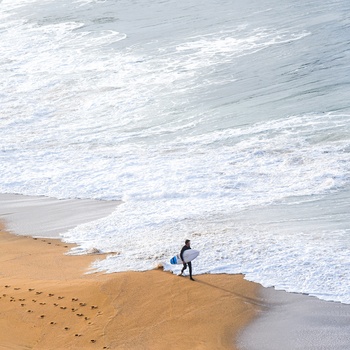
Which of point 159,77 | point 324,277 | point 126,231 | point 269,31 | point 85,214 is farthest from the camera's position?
point 269,31

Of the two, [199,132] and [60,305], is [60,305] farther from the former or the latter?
[199,132]

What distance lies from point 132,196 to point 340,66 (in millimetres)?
15646

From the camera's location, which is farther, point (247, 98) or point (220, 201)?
point (247, 98)

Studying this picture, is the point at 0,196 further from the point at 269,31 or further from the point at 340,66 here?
the point at 269,31

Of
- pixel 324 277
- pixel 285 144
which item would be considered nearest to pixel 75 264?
pixel 324 277

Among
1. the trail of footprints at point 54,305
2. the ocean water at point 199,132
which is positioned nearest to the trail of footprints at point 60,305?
the trail of footprints at point 54,305

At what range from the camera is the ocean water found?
830 inches

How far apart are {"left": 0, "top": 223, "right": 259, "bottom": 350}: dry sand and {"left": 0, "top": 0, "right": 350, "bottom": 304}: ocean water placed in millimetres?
984

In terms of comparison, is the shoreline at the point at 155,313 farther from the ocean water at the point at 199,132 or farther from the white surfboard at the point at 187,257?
the ocean water at the point at 199,132

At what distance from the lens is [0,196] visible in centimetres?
2680

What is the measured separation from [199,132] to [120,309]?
1449cm

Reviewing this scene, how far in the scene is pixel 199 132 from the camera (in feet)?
102

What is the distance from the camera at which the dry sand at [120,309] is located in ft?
53.9

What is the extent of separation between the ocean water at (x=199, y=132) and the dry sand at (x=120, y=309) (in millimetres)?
984
